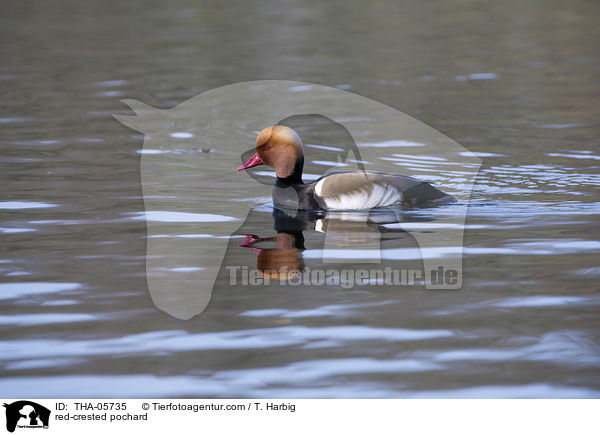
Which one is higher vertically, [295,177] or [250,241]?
[295,177]

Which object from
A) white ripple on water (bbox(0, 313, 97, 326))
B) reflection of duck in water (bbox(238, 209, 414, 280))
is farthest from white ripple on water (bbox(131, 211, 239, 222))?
white ripple on water (bbox(0, 313, 97, 326))

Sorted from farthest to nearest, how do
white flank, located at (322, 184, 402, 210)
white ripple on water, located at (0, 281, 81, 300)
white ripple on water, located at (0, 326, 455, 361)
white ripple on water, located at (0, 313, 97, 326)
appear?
white flank, located at (322, 184, 402, 210) < white ripple on water, located at (0, 281, 81, 300) < white ripple on water, located at (0, 313, 97, 326) < white ripple on water, located at (0, 326, 455, 361)

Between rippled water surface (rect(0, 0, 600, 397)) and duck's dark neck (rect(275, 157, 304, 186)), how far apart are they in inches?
15.5

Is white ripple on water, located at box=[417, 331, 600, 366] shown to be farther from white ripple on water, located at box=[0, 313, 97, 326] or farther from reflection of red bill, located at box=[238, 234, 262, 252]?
reflection of red bill, located at box=[238, 234, 262, 252]

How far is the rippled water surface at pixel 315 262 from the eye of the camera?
5426 mm

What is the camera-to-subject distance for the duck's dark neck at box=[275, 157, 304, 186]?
381 inches

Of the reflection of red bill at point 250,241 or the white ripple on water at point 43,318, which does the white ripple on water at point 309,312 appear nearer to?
the white ripple on water at point 43,318

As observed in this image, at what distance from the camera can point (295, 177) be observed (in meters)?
9.75

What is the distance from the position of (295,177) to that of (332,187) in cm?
53
